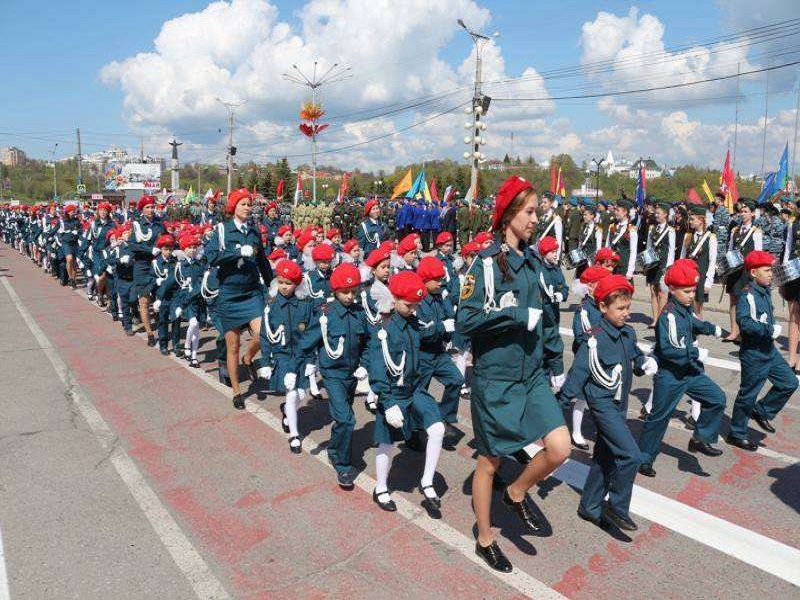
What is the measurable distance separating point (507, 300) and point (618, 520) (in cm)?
183

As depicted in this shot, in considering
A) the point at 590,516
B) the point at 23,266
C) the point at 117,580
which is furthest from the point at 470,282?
the point at 23,266

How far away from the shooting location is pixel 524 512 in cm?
402

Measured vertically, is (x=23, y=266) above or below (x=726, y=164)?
below

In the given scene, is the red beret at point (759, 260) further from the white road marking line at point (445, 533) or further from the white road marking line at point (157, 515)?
the white road marking line at point (157, 515)

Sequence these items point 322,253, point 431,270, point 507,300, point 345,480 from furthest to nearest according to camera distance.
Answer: point 322,253, point 431,270, point 345,480, point 507,300

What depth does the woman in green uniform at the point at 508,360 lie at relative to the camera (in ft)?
11.7

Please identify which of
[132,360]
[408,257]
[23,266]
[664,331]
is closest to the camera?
[664,331]

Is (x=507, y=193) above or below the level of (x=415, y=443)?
above

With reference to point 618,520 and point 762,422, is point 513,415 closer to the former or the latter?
point 618,520

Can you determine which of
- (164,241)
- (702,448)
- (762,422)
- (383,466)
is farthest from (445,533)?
(164,241)

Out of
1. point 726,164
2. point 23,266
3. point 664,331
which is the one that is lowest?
point 23,266

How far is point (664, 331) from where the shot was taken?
5098 mm

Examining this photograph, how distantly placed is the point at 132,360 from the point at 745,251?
955 centimetres

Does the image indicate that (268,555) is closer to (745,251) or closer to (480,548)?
(480,548)
